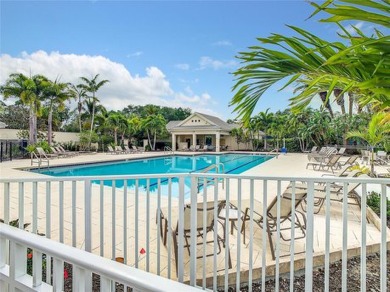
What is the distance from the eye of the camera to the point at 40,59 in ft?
66.8

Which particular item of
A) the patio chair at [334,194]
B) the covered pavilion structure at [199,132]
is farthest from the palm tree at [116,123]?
the patio chair at [334,194]

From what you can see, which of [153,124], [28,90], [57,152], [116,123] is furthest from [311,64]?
[116,123]

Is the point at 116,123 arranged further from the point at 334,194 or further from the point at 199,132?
the point at 334,194

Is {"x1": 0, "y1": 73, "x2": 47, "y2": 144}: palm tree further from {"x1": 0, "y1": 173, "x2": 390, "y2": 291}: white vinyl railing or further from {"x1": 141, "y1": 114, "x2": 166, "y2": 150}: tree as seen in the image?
{"x1": 0, "y1": 173, "x2": 390, "y2": 291}: white vinyl railing

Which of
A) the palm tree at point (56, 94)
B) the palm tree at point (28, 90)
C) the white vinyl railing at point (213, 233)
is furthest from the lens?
the palm tree at point (56, 94)

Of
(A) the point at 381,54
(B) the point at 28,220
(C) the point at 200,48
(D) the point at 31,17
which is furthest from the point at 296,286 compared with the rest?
(C) the point at 200,48

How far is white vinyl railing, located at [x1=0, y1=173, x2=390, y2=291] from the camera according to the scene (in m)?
2.06

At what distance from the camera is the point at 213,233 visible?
322 cm

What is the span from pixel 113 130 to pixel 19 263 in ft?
97.2

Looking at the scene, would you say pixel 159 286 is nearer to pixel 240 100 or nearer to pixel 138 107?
pixel 240 100

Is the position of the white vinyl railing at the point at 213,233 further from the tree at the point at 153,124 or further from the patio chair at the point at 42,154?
the tree at the point at 153,124

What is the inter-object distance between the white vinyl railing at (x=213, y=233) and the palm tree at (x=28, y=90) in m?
16.8

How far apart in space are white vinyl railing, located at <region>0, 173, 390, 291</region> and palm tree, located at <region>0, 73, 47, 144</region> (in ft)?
55.1

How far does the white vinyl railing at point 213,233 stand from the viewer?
2062 mm
